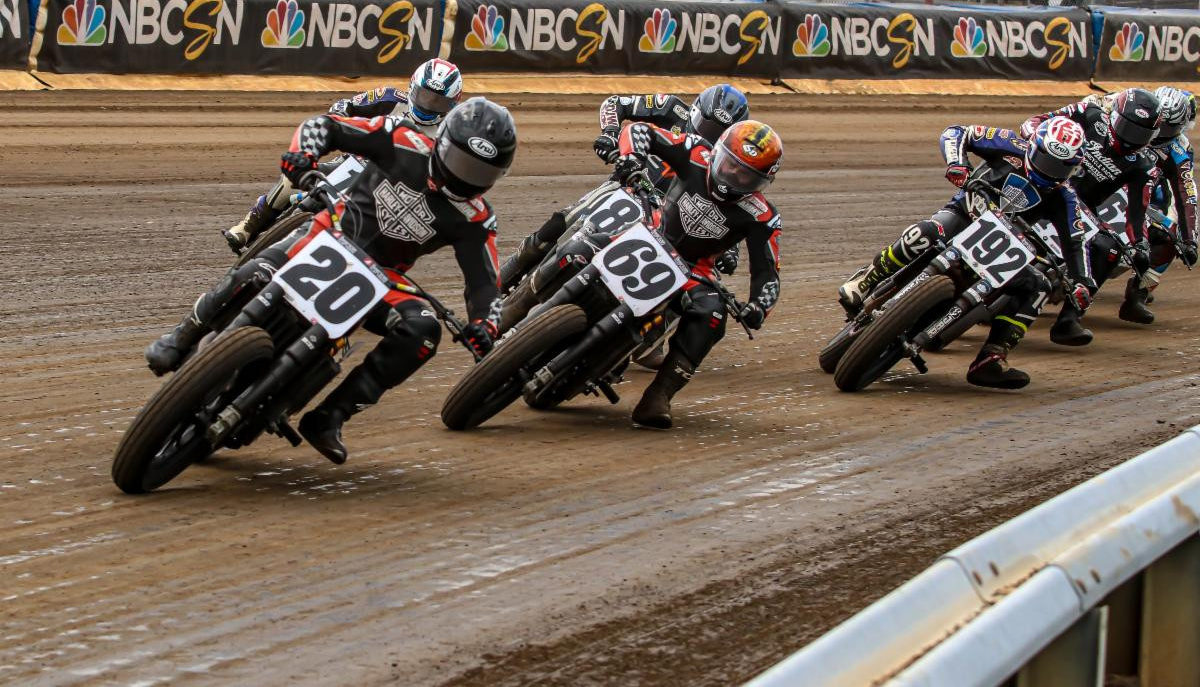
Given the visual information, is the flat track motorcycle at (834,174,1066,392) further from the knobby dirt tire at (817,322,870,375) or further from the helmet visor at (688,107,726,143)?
the helmet visor at (688,107,726,143)

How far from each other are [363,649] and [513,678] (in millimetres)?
492

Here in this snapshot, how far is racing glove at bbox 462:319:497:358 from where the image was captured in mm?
7320

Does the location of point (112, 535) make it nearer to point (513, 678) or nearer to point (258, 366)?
point (258, 366)

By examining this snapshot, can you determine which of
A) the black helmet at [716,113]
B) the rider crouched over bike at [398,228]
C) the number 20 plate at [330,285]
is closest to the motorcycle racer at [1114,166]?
the black helmet at [716,113]

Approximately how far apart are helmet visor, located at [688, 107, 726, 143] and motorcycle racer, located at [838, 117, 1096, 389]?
141cm

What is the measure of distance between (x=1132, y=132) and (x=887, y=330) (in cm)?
392

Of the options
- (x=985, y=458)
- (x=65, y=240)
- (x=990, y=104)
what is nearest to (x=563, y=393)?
(x=985, y=458)

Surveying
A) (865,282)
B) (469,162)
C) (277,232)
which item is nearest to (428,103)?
(277,232)

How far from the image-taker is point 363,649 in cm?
511

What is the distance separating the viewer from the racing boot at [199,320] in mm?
7090

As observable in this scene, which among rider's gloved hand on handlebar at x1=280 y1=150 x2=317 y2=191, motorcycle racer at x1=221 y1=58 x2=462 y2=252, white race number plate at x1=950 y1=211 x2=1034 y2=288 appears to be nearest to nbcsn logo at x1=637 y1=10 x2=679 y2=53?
motorcycle racer at x1=221 y1=58 x2=462 y2=252

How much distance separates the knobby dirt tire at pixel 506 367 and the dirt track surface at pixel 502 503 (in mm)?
131

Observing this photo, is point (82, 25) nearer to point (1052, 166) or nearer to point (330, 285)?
point (1052, 166)

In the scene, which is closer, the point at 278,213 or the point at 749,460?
the point at 749,460
